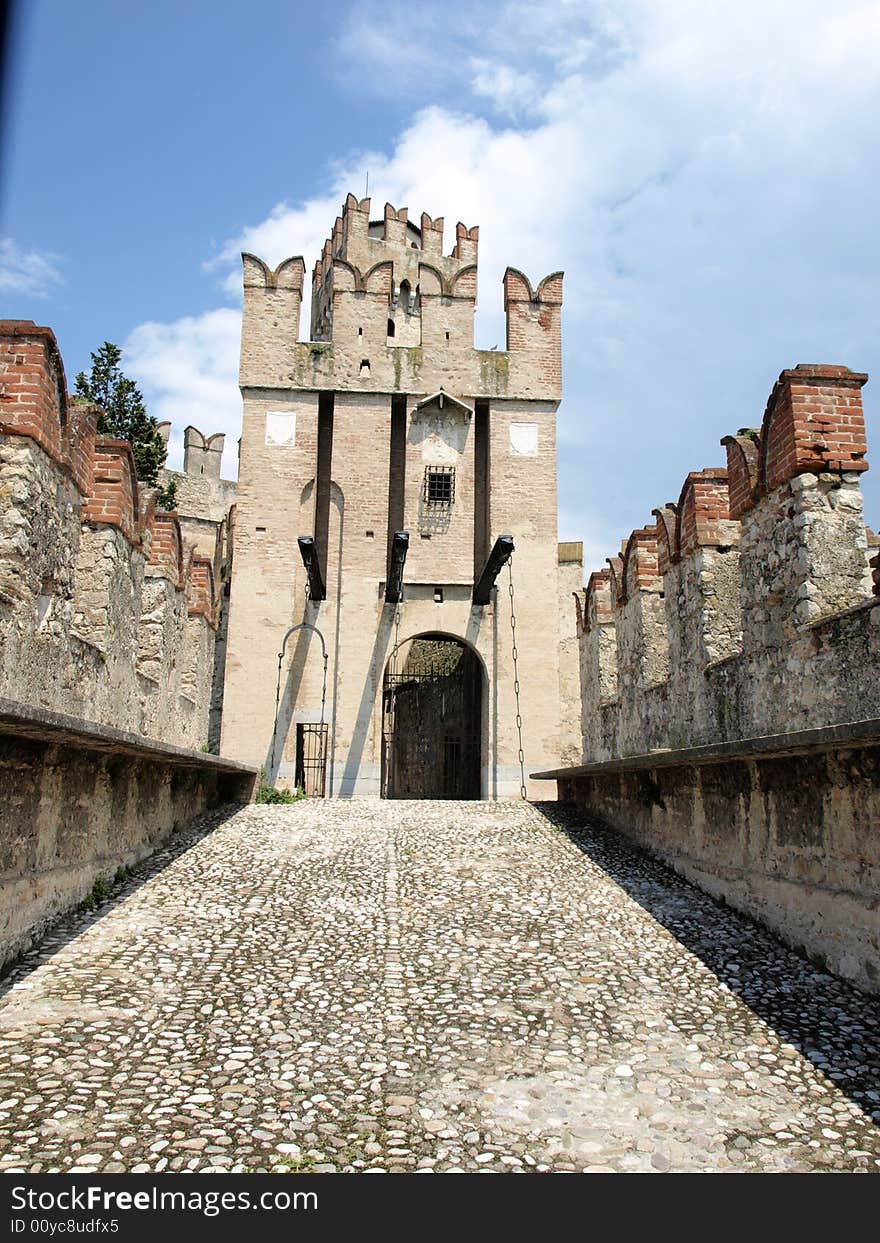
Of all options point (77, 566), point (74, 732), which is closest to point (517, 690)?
point (77, 566)

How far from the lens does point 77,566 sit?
310 inches

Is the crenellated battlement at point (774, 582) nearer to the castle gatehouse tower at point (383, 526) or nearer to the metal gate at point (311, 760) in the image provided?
the castle gatehouse tower at point (383, 526)

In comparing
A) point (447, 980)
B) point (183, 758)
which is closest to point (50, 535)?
point (183, 758)

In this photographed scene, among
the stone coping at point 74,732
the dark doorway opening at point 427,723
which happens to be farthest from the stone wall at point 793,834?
the dark doorway opening at point 427,723

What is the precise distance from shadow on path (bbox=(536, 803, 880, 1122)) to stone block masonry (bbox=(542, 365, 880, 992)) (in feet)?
0.45

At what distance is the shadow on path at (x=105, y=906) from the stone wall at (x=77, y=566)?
1.26 metres

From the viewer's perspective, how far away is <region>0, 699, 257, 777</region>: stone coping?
13.0 ft

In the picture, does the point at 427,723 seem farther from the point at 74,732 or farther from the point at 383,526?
the point at 74,732

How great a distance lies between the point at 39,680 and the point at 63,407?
7.03 feet

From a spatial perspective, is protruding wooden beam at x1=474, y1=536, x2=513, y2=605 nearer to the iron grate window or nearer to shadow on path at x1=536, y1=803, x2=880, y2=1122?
the iron grate window

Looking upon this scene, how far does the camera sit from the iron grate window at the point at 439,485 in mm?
17188

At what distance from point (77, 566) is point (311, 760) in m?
9.85

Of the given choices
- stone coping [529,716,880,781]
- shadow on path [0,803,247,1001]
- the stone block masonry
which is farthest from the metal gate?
stone coping [529,716,880,781]

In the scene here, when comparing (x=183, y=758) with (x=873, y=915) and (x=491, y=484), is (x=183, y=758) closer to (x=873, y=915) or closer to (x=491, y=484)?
(x=873, y=915)
